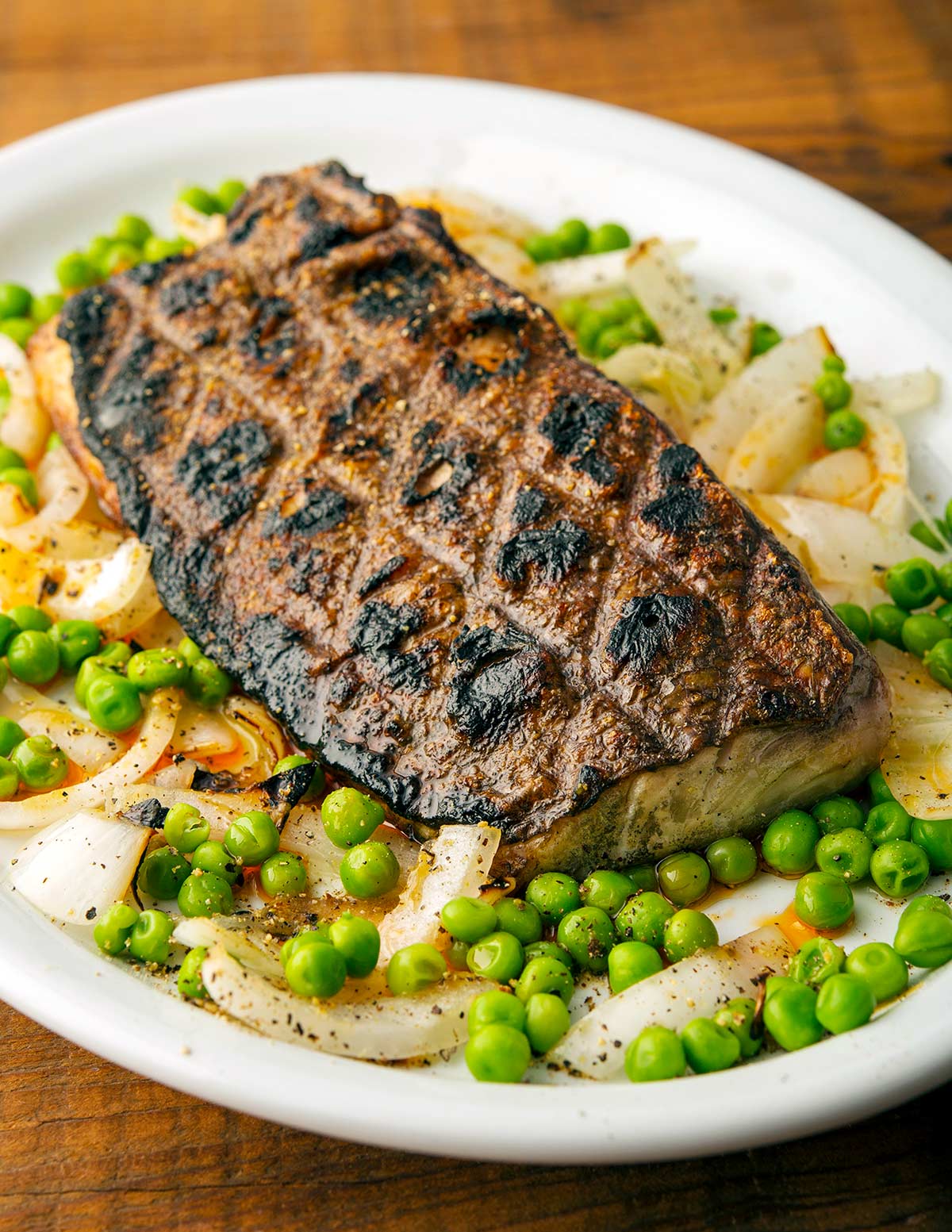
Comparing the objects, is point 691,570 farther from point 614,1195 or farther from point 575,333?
point 575,333

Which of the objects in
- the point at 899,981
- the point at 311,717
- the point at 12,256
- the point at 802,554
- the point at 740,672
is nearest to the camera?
the point at 899,981

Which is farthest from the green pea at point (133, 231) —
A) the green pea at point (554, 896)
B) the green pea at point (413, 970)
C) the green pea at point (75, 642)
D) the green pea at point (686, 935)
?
the green pea at point (686, 935)

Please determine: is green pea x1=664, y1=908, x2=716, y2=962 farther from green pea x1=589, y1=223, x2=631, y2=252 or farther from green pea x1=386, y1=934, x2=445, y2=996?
green pea x1=589, y1=223, x2=631, y2=252

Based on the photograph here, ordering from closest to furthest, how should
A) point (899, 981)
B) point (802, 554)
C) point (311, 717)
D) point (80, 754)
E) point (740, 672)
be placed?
point (899, 981)
point (740, 672)
point (311, 717)
point (80, 754)
point (802, 554)

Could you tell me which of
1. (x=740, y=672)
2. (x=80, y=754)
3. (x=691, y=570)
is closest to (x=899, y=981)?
(x=740, y=672)

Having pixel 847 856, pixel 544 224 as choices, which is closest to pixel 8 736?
pixel 847 856

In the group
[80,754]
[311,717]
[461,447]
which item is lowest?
[80,754]

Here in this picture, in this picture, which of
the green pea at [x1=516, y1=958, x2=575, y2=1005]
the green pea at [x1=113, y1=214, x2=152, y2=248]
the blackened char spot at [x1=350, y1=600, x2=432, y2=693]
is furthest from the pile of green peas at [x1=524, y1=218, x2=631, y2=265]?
the green pea at [x1=516, y1=958, x2=575, y2=1005]
